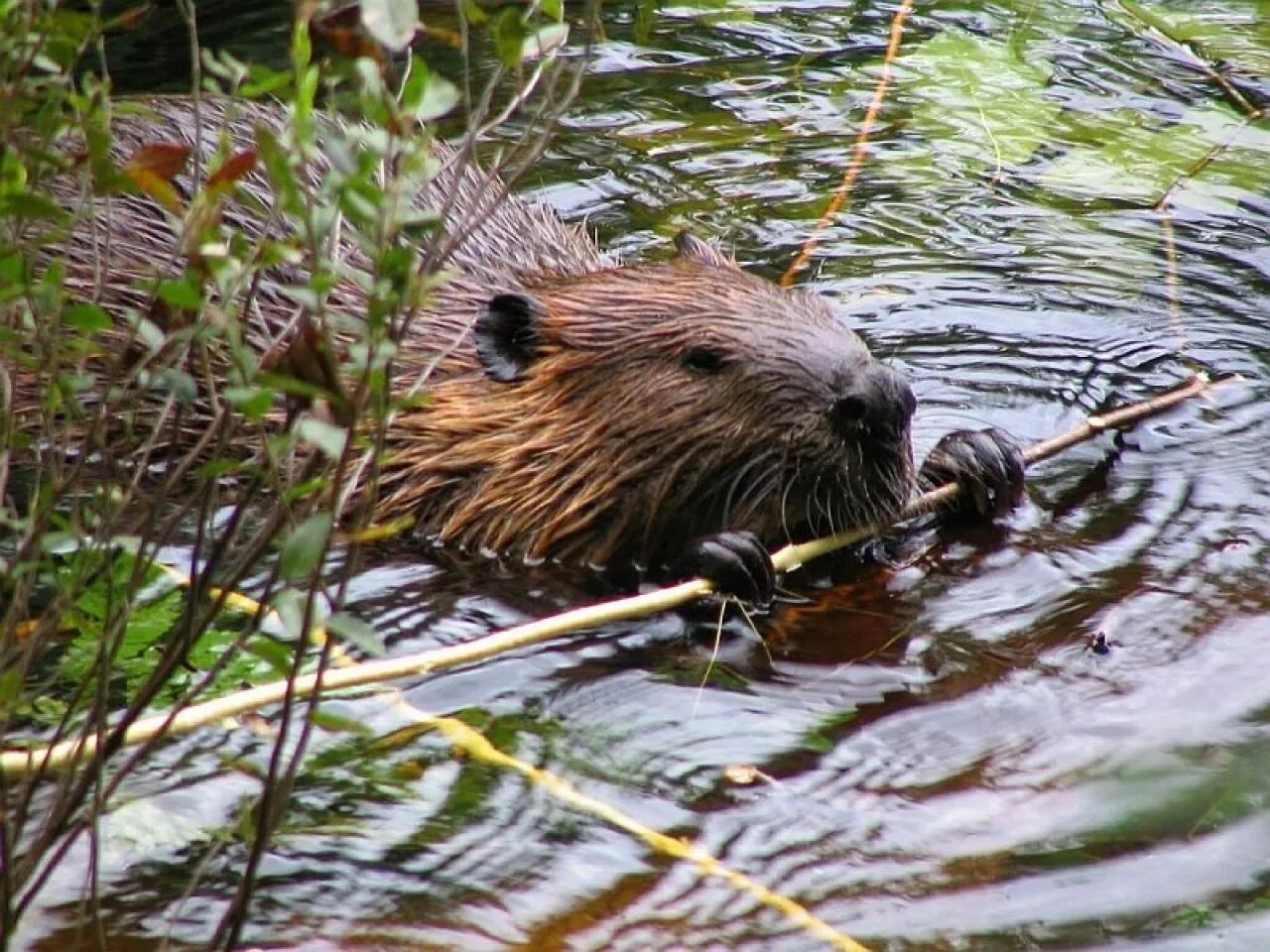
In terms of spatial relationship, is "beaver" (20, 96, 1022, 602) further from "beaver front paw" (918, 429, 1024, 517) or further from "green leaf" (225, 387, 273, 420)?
"green leaf" (225, 387, 273, 420)

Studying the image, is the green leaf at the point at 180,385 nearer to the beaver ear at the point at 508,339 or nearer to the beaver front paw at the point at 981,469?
the beaver ear at the point at 508,339

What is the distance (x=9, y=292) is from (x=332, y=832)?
1.15m

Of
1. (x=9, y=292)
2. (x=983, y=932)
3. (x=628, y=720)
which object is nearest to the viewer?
(x=9, y=292)

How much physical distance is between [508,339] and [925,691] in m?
1.38

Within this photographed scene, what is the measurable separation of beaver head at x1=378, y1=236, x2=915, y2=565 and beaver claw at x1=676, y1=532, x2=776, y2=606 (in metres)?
0.20

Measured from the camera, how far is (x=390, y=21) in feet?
6.22

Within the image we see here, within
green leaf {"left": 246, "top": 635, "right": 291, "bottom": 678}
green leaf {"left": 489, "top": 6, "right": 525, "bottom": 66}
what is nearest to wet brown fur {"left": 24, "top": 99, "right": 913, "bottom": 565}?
green leaf {"left": 489, "top": 6, "right": 525, "bottom": 66}

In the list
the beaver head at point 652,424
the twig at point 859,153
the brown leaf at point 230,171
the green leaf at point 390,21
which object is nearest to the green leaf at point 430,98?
the green leaf at point 390,21

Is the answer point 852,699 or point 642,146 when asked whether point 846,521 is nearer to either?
point 852,699

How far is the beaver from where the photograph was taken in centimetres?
399

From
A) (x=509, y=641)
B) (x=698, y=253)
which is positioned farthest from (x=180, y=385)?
(x=698, y=253)

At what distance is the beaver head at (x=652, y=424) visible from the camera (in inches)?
158

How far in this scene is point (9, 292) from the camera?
2.03m

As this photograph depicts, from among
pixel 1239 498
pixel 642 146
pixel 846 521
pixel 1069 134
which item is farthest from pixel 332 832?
pixel 1069 134
